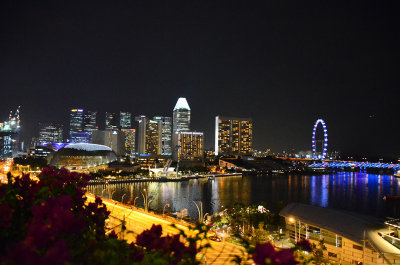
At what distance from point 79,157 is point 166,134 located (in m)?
65.0

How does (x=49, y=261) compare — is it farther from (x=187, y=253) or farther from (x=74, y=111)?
(x=74, y=111)

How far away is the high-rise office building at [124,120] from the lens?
13725 centimetres

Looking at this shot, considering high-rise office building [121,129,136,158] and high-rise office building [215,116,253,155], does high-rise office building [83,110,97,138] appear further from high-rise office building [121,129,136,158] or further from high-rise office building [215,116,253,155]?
high-rise office building [215,116,253,155]

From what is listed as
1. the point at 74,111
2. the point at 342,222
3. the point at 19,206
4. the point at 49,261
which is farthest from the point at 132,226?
the point at 74,111

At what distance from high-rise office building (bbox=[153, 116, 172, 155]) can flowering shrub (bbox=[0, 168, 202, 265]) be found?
109 metres

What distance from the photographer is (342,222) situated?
9.16 metres

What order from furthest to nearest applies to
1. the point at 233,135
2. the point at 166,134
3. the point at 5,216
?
the point at 166,134 → the point at 233,135 → the point at 5,216

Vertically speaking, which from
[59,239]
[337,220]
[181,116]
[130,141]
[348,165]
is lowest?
[348,165]

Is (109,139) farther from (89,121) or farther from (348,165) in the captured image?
(348,165)

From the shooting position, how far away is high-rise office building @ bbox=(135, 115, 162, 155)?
10644cm

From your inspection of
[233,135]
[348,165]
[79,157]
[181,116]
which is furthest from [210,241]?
[181,116]

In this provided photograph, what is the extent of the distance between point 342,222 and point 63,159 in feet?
170

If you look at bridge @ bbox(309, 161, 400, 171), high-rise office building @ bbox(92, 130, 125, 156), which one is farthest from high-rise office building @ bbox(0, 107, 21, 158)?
bridge @ bbox(309, 161, 400, 171)

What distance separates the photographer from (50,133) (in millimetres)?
121125
